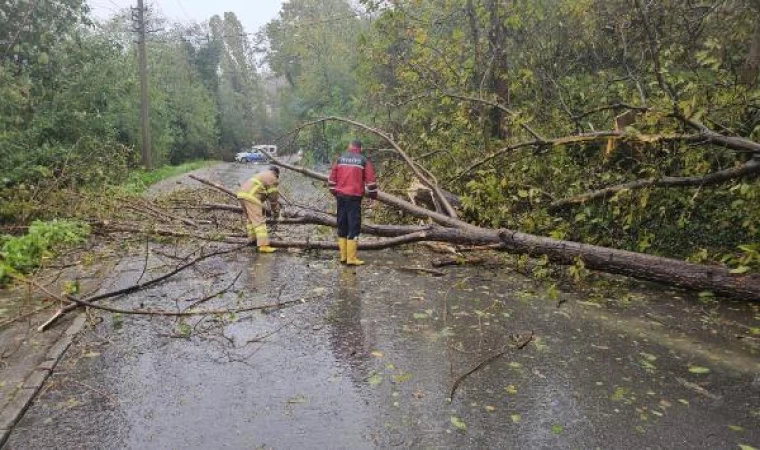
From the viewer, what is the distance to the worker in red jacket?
7301mm

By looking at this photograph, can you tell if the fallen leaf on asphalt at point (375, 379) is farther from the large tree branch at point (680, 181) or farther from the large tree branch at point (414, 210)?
the large tree branch at point (680, 181)

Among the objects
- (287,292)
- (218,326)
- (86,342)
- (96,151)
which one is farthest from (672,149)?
(96,151)

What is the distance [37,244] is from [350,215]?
13.8ft

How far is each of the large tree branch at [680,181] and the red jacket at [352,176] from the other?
2.62 meters

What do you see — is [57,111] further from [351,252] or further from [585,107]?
[585,107]

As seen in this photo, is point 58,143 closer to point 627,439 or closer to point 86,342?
point 86,342

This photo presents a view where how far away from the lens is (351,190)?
7277mm

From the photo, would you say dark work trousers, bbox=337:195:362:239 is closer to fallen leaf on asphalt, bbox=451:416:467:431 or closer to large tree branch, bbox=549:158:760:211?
large tree branch, bbox=549:158:760:211

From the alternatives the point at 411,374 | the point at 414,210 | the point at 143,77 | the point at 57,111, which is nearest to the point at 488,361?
the point at 411,374

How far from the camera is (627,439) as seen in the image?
3.24 meters

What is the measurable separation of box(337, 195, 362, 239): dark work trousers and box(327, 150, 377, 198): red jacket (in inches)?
3.4

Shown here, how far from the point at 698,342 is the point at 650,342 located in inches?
16.8

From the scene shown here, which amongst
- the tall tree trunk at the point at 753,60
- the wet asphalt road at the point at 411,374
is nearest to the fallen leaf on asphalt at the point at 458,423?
the wet asphalt road at the point at 411,374

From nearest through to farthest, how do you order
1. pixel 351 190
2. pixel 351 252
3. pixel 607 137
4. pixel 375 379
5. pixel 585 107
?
pixel 375 379 → pixel 607 137 → pixel 351 190 → pixel 351 252 → pixel 585 107
